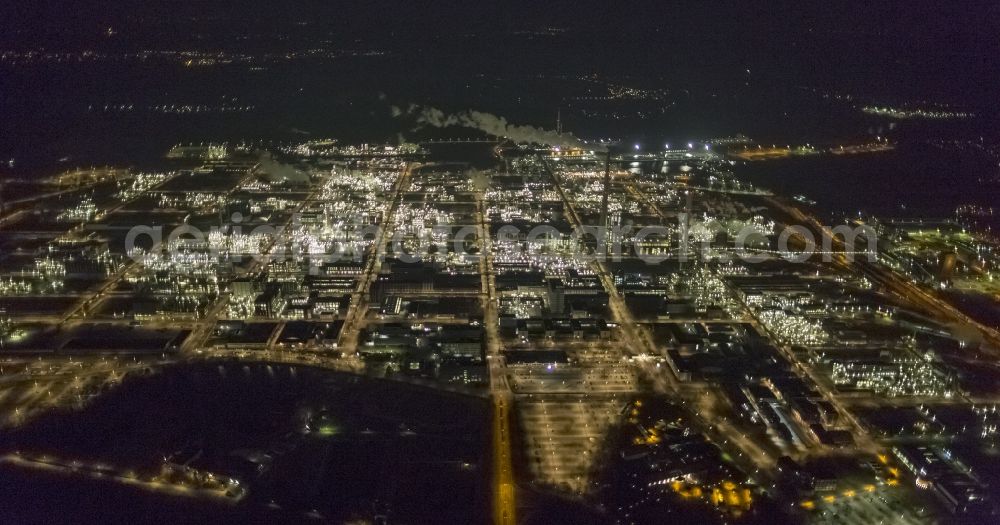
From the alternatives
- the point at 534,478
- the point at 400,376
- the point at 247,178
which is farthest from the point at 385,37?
the point at 534,478

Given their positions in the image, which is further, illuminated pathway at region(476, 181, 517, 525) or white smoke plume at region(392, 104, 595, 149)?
white smoke plume at region(392, 104, 595, 149)

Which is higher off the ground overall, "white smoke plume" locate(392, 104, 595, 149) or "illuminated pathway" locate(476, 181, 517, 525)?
"white smoke plume" locate(392, 104, 595, 149)

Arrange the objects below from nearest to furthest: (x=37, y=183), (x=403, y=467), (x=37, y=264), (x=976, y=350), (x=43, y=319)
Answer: (x=403, y=467)
(x=976, y=350)
(x=43, y=319)
(x=37, y=264)
(x=37, y=183)

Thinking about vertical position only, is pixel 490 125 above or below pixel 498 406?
above

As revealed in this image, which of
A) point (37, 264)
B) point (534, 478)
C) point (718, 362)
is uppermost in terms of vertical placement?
point (37, 264)

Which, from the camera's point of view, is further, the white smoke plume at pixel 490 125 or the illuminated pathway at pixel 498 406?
the white smoke plume at pixel 490 125

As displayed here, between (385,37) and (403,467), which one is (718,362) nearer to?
(403,467)

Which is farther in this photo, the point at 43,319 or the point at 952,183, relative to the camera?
the point at 952,183

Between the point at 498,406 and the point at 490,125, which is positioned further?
the point at 490,125
